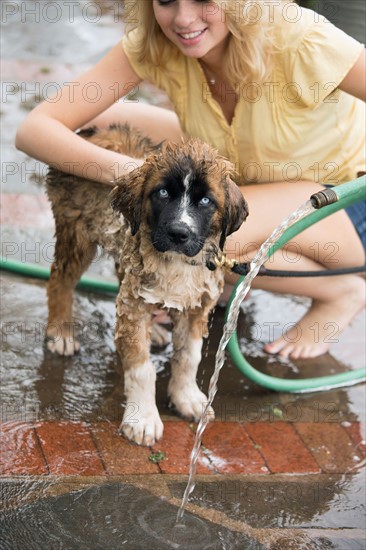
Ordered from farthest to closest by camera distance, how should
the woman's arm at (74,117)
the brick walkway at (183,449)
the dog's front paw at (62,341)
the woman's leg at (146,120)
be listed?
the woman's leg at (146,120), the dog's front paw at (62,341), the woman's arm at (74,117), the brick walkway at (183,449)

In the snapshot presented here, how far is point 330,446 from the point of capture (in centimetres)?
396

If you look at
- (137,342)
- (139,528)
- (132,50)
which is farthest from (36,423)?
(132,50)

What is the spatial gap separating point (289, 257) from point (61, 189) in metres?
1.13

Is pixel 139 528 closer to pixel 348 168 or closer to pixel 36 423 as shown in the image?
pixel 36 423

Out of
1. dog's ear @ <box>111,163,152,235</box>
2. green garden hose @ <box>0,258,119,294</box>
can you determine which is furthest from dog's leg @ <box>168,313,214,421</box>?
green garden hose @ <box>0,258,119,294</box>

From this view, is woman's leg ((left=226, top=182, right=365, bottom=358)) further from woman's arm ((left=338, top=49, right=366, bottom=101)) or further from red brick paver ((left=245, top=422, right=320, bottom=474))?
red brick paver ((left=245, top=422, right=320, bottom=474))

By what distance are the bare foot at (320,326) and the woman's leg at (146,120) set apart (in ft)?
3.81

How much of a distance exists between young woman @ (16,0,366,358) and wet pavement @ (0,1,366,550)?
0.53m

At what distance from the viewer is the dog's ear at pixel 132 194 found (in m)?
3.41

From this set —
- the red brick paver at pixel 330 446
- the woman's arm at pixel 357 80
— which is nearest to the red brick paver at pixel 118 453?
the red brick paver at pixel 330 446

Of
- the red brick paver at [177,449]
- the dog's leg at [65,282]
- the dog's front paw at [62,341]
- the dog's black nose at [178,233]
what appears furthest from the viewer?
the dog's front paw at [62,341]

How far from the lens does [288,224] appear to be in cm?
369

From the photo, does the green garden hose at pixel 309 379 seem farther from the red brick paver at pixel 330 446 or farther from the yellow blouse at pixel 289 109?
the yellow blouse at pixel 289 109

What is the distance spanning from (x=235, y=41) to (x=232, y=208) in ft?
3.12
